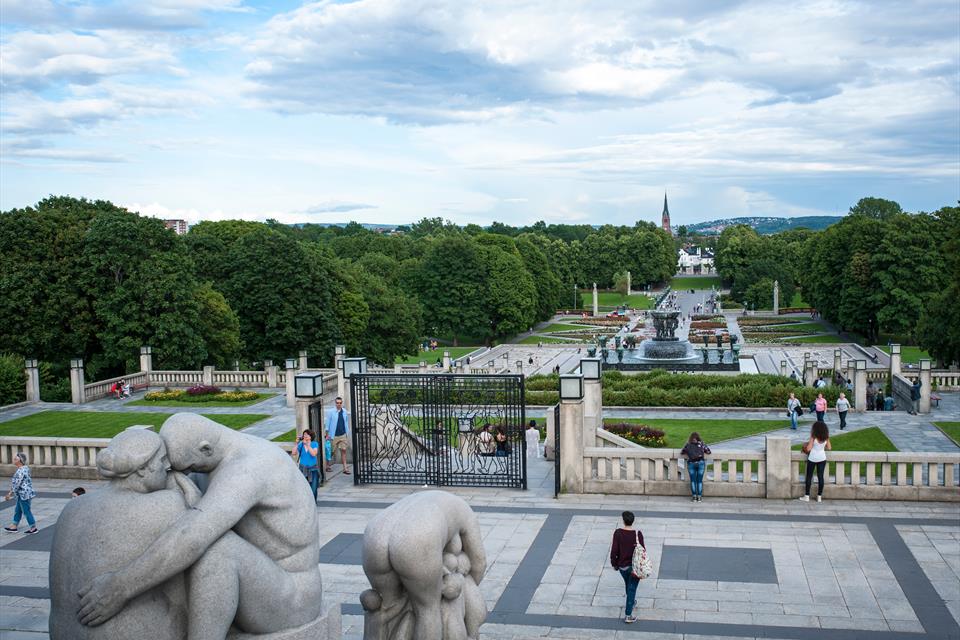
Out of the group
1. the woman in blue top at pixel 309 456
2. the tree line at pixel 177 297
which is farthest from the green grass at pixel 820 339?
the woman in blue top at pixel 309 456

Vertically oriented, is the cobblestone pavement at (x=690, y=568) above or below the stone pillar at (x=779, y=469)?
below

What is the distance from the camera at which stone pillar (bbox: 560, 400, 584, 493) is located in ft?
58.4

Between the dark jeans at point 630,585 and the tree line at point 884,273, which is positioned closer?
the dark jeans at point 630,585

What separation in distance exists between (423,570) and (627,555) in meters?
4.91

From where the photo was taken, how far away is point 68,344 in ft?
140

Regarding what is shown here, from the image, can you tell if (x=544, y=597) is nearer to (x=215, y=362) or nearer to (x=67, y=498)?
(x=67, y=498)

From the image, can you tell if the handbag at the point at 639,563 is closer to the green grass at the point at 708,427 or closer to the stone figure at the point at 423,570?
the stone figure at the point at 423,570

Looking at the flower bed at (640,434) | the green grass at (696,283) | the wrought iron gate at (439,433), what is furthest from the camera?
the green grass at (696,283)

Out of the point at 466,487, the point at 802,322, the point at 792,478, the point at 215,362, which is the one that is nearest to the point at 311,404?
the point at 466,487

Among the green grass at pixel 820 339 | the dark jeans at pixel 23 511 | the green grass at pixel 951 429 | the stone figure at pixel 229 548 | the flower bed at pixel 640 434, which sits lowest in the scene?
the green grass at pixel 820 339

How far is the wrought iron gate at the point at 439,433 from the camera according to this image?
61.7 ft

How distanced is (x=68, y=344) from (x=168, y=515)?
40.5 metres

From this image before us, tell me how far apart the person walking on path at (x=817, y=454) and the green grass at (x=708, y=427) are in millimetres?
9211

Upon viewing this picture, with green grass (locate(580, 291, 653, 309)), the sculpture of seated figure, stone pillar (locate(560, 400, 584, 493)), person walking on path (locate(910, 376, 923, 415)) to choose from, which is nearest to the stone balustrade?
stone pillar (locate(560, 400, 584, 493))
